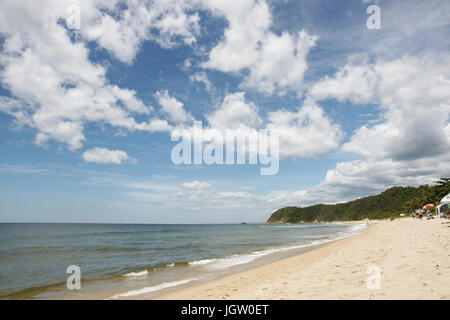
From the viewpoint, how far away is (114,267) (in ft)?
57.1

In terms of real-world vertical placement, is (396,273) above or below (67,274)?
above

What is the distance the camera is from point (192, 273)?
14.7 m

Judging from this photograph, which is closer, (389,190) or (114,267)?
(114,267)

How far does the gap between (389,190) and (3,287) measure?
22614 cm

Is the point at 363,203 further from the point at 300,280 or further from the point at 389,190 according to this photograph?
the point at 300,280
